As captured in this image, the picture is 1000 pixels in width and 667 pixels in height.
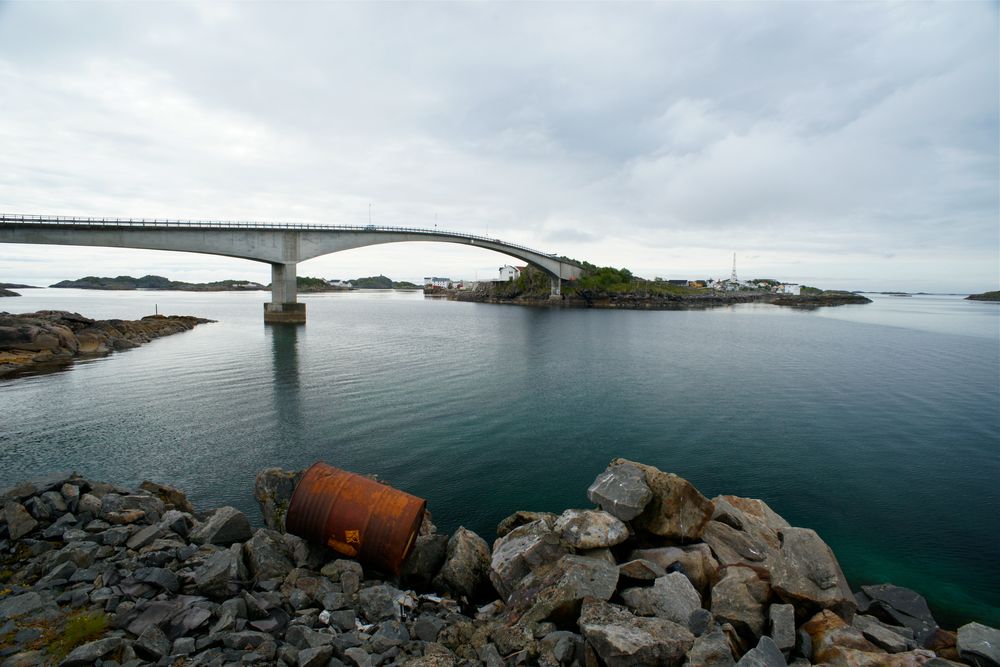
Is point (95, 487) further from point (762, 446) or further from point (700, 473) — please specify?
point (762, 446)

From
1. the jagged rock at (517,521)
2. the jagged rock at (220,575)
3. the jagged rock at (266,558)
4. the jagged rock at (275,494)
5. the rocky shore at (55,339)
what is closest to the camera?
the jagged rock at (220,575)

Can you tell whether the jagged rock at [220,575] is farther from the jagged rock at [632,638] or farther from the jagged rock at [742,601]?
the jagged rock at [742,601]

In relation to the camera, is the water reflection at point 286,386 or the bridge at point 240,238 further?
the bridge at point 240,238

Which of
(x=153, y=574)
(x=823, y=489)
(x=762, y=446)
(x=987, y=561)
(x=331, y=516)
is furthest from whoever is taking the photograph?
(x=762, y=446)

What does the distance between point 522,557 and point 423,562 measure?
1.81 metres

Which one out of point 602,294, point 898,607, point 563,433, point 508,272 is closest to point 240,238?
point 563,433

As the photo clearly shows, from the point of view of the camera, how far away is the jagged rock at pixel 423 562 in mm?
7875

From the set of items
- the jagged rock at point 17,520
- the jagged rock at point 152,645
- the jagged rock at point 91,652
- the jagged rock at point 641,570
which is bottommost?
the jagged rock at point 641,570

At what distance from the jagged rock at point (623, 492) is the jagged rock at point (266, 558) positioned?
17.3ft

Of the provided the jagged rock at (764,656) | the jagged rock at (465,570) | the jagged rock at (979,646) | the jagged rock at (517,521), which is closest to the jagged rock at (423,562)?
the jagged rock at (465,570)

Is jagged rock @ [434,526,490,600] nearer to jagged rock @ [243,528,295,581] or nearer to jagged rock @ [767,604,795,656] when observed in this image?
jagged rock @ [243,528,295,581]

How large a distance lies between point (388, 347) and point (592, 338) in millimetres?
21526

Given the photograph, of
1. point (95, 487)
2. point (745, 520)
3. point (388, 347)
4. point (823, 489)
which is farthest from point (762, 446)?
point (388, 347)

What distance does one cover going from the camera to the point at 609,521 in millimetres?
7777
